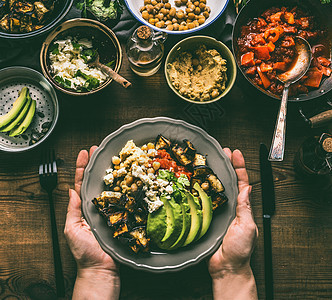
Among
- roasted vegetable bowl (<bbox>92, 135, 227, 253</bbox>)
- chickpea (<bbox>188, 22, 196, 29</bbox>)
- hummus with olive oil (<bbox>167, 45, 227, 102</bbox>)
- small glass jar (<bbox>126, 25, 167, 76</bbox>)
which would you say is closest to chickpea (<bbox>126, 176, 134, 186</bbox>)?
roasted vegetable bowl (<bbox>92, 135, 227, 253</bbox>)

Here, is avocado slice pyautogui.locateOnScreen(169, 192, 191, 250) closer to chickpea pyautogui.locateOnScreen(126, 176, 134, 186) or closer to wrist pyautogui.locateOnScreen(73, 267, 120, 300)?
chickpea pyautogui.locateOnScreen(126, 176, 134, 186)

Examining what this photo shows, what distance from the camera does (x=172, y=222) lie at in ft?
6.75

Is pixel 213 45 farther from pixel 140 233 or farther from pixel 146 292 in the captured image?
pixel 146 292

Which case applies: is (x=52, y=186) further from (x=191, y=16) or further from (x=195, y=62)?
(x=191, y=16)

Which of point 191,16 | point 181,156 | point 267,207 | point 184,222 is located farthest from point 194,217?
point 191,16

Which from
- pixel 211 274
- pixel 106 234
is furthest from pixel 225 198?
pixel 106 234

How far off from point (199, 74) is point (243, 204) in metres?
0.98

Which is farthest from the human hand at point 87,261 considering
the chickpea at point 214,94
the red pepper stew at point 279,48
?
the red pepper stew at point 279,48

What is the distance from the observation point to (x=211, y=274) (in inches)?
91.1

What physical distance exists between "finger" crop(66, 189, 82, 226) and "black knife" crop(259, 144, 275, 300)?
1.34 metres

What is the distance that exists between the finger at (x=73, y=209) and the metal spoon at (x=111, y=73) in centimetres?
82

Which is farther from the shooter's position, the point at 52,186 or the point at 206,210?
the point at 52,186

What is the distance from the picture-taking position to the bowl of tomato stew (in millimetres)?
2318

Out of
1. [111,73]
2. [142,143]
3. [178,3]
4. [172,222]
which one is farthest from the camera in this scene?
[178,3]
